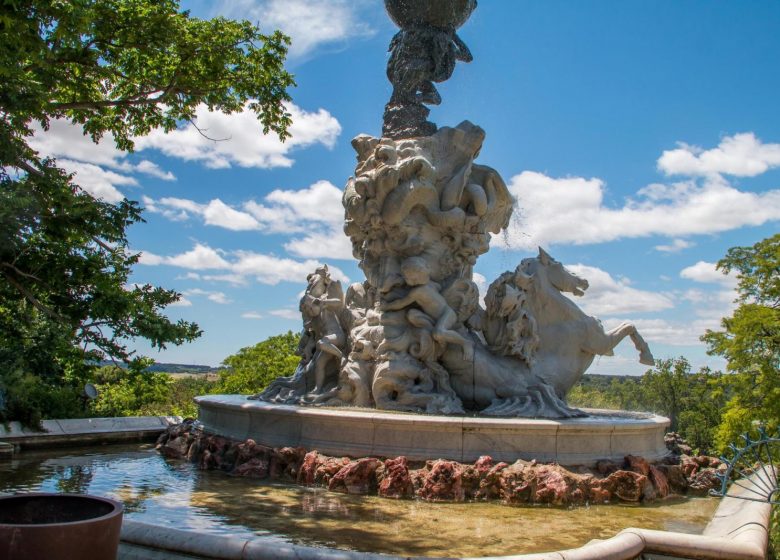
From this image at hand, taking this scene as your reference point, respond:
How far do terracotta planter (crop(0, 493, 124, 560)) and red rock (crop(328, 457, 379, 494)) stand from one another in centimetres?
388

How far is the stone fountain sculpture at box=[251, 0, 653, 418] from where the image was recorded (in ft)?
32.5

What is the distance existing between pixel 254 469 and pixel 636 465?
175 inches

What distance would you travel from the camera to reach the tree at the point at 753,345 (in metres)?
14.7

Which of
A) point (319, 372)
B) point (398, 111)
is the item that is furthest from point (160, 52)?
point (319, 372)

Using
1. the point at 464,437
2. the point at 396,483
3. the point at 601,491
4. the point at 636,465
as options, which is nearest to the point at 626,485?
the point at 601,491

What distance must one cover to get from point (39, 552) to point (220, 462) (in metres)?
5.53

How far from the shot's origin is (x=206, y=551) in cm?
427

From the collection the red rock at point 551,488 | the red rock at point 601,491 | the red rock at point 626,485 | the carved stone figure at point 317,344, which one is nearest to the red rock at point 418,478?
the red rock at point 551,488

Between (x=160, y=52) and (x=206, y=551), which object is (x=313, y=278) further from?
(x=206, y=551)

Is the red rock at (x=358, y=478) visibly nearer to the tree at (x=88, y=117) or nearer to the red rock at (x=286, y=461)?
the red rock at (x=286, y=461)

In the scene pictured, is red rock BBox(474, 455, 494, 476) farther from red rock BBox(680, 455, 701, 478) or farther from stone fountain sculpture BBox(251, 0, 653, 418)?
red rock BBox(680, 455, 701, 478)

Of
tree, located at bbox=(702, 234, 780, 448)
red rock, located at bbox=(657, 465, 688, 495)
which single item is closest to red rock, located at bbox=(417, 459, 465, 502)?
red rock, located at bbox=(657, 465, 688, 495)

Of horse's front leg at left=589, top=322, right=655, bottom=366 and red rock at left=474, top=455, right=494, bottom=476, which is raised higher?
A: horse's front leg at left=589, top=322, right=655, bottom=366

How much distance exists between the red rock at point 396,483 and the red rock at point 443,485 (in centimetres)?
14
